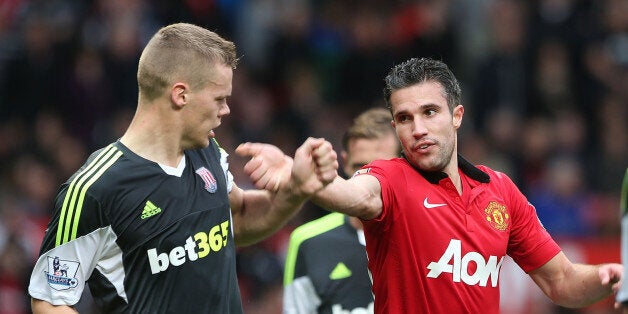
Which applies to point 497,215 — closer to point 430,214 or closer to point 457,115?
point 430,214

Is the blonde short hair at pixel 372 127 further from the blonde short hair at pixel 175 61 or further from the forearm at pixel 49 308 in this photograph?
the forearm at pixel 49 308

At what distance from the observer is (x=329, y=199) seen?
4.77 meters

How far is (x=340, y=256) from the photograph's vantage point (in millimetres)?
6426

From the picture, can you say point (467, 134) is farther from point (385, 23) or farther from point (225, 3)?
point (225, 3)

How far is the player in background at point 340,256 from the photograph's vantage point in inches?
248

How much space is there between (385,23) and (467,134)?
2278 millimetres

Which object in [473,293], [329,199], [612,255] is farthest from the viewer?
[612,255]

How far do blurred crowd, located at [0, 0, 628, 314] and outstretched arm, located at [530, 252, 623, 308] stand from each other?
504 centimetres

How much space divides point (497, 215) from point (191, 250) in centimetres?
153

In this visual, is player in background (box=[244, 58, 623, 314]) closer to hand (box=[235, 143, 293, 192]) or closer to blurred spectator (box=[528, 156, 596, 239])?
hand (box=[235, 143, 293, 192])

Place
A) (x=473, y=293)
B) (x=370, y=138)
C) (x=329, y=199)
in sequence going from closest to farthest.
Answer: (x=329, y=199) → (x=473, y=293) → (x=370, y=138)

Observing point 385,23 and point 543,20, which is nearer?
point 543,20

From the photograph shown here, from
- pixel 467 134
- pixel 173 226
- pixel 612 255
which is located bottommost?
pixel 612 255

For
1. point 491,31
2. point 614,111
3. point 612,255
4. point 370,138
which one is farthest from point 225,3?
point 370,138
